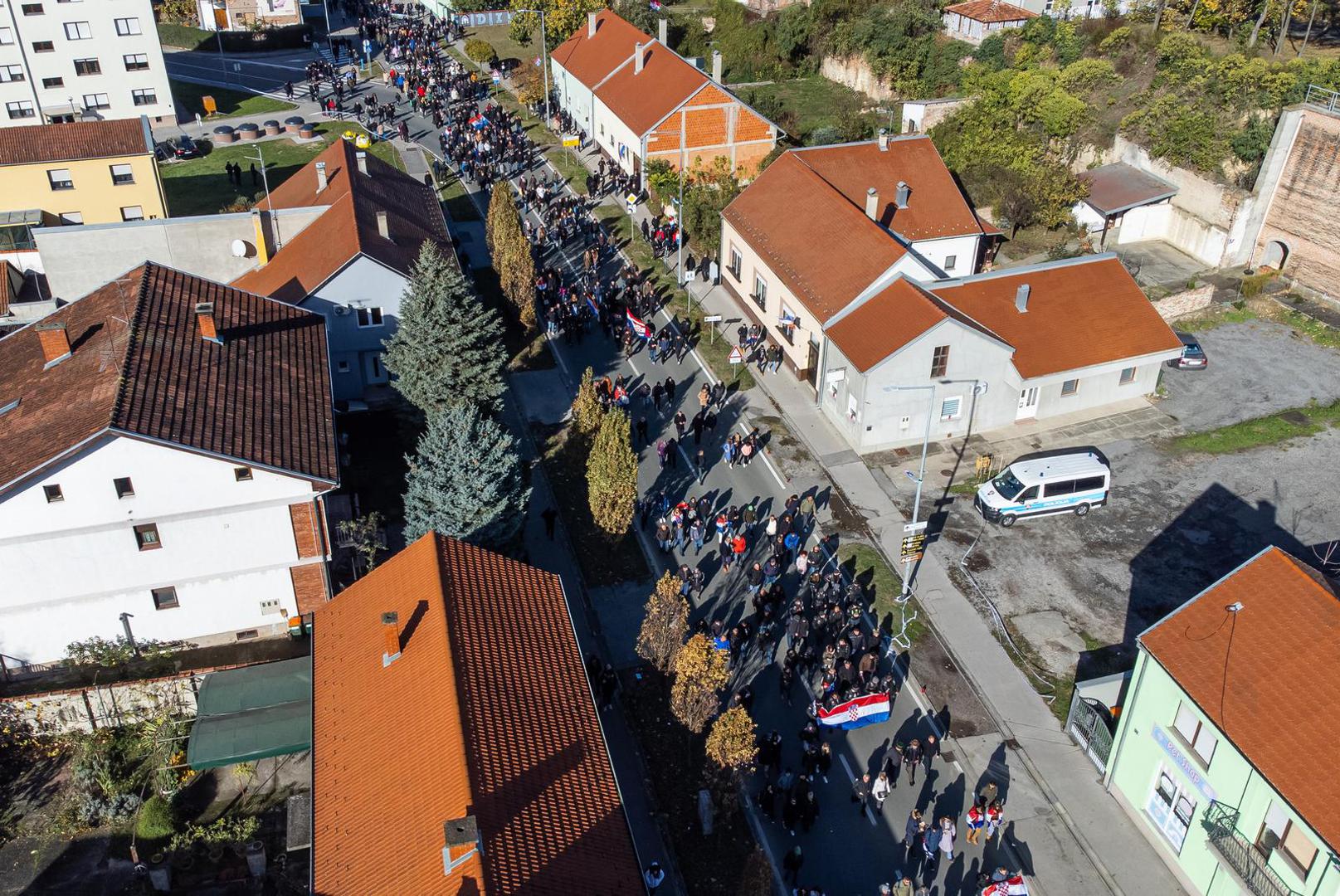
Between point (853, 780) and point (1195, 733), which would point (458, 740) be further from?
point (1195, 733)

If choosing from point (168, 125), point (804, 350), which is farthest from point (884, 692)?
point (168, 125)

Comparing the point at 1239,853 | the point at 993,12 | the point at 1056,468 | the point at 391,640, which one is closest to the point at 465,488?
the point at 391,640

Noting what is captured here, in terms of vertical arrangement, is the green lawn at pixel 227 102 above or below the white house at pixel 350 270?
below

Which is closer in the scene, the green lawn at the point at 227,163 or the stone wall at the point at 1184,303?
the stone wall at the point at 1184,303

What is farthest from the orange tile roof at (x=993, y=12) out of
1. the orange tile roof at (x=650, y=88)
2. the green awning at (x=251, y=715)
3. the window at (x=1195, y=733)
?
the green awning at (x=251, y=715)

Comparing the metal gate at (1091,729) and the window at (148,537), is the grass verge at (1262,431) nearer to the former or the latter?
the metal gate at (1091,729)

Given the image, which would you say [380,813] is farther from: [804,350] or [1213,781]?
[804,350]

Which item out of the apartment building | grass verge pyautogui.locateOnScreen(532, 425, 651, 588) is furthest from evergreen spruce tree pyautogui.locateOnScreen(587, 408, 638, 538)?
the apartment building
